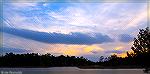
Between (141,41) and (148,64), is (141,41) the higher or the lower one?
the higher one

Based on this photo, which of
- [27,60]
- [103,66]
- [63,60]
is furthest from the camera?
[103,66]

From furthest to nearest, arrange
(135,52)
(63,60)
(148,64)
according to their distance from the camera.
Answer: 1. (63,60)
2. (135,52)
3. (148,64)

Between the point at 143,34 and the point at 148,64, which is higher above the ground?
the point at 143,34

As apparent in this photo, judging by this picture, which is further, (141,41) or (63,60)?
(63,60)

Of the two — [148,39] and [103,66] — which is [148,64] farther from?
[103,66]

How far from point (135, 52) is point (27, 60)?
69.7 m

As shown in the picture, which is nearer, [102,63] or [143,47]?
[143,47]

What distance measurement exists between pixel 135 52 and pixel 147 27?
4.70m

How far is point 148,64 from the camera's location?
144ft

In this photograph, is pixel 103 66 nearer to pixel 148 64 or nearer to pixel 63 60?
pixel 63 60

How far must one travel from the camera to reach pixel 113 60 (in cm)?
13412

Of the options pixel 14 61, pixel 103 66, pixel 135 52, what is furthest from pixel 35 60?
pixel 135 52

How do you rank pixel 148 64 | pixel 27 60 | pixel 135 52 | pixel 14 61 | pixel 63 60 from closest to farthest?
pixel 148 64
pixel 135 52
pixel 14 61
pixel 27 60
pixel 63 60

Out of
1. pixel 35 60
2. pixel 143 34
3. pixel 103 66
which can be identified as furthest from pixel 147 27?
pixel 103 66
